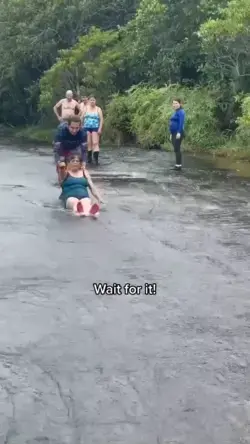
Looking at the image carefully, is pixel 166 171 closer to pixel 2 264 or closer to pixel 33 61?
pixel 2 264

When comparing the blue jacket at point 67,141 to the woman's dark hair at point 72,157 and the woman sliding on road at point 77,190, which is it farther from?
the woman sliding on road at point 77,190

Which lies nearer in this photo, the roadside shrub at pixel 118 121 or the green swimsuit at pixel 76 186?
the green swimsuit at pixel 76 186

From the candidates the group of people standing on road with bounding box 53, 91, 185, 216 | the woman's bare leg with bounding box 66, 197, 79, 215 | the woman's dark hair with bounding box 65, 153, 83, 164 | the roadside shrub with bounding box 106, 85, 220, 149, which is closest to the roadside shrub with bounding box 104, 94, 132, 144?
the roadside shrub with bounding box 106, 85, 220, 149

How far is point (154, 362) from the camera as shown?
566cm

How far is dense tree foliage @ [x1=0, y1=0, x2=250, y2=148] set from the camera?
23.9 meters

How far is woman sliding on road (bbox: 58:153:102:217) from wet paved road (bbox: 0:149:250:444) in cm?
25

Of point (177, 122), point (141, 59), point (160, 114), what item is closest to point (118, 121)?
point (141, 59)

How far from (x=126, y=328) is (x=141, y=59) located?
26.0 metres

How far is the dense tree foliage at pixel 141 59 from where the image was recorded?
2386cm

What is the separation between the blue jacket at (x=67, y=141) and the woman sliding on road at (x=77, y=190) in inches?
28.5

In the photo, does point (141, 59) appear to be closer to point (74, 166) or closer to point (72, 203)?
point (74, 166)

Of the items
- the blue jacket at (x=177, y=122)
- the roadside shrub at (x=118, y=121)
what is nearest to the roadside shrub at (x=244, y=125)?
the blue jacket at (x=177, y=122)

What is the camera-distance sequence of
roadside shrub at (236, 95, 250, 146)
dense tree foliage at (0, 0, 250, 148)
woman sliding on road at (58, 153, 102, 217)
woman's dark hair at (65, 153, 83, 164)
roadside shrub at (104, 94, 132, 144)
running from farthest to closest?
roadside shrub at (104, 94, 132, 144), dense tree foliage at (0, 0, 250, 148), roadside shrub at (236, 95, 250, 146), woman's dark hair at (65, 153, 83, 164), woman sliding on road at (58, 153, 102, 217)

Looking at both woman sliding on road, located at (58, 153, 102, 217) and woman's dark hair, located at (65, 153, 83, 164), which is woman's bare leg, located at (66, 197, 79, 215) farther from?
woman's dark hair, located at (65, 153, 83, 164)
